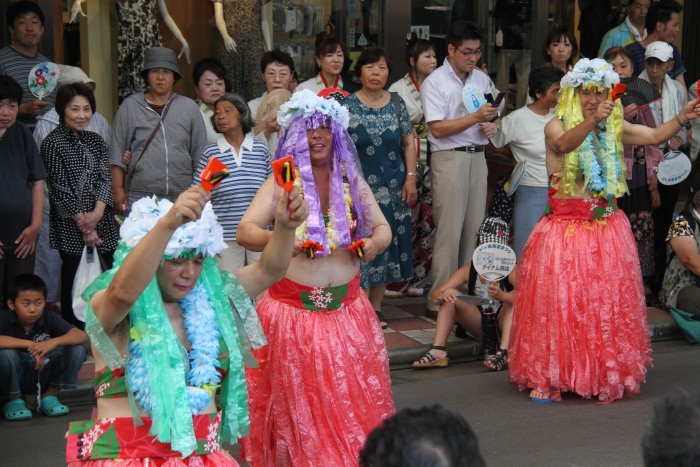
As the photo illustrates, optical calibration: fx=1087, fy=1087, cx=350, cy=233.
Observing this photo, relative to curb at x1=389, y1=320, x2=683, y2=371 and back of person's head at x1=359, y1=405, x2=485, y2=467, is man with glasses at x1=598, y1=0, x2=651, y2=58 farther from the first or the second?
back of person's head at x1=359, y1=405, x2=485, y2=467

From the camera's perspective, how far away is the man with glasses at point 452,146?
839 centimetres

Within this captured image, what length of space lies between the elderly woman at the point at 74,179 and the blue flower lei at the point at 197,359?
399 centimetres

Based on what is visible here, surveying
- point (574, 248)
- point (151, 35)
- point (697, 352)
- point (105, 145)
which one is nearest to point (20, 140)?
point (105, 145)

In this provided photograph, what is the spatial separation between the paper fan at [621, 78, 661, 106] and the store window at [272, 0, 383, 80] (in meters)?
2.55

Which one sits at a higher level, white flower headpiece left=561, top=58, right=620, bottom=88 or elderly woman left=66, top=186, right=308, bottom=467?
white flower headpiece left=561, top=58, right=620, bottom=88

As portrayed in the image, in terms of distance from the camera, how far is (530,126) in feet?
27.8

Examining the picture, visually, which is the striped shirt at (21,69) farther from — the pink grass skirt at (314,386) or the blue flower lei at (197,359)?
the blue flower lei at (197,359)

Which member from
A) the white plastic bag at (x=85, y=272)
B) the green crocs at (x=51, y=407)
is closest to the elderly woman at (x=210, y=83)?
the white plastic bag at (x=85, y=272)

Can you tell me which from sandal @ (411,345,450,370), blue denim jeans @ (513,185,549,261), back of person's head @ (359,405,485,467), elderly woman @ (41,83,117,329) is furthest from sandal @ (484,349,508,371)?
back of person's head @ (359,405,485,467)

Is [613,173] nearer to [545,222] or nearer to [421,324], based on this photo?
[545,222]

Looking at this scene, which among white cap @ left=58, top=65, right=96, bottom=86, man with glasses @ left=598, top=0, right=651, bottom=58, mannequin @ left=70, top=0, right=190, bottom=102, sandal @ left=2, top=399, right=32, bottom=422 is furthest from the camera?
man with glasses @ left=598, top=0, right=651, bottom=58

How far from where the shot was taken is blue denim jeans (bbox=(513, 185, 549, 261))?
27.7ft

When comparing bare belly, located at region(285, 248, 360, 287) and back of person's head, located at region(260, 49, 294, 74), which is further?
back of person's head, located at region(260, 49, 294, 74)

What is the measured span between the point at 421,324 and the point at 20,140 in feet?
10.9
